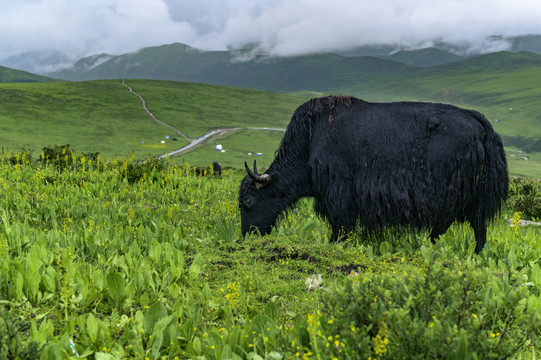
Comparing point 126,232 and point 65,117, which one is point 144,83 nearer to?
point 65,117

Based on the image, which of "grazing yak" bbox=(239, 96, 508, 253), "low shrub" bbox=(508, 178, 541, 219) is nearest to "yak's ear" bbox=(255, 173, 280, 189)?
"grazing yak" bbox=(239, 96, 508, 253)

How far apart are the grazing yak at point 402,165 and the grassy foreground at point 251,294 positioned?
0.44 meters

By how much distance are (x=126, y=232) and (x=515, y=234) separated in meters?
6.04

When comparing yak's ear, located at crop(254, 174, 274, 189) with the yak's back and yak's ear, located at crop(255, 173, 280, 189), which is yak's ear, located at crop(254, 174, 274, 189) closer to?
yak's ear, located at crop(255, 173, 280, 189)

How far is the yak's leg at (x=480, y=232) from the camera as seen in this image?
540 cm

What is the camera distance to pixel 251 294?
3836 mm

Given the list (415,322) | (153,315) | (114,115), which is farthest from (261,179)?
(114,115)

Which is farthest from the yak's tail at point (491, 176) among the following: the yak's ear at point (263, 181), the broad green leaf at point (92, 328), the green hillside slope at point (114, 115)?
the green hillside slope at point (114, 115)

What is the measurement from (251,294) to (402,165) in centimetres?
277

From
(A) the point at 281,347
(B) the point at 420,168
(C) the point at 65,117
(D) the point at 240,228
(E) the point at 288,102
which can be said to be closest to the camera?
(A) the point at 281,347

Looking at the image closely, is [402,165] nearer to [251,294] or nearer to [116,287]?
[251,294]

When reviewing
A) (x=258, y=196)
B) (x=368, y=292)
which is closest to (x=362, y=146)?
(x=258, y=196)

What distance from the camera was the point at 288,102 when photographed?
99.4 m

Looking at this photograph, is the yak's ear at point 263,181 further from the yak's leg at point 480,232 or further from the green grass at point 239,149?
the green grass at point 239,149
